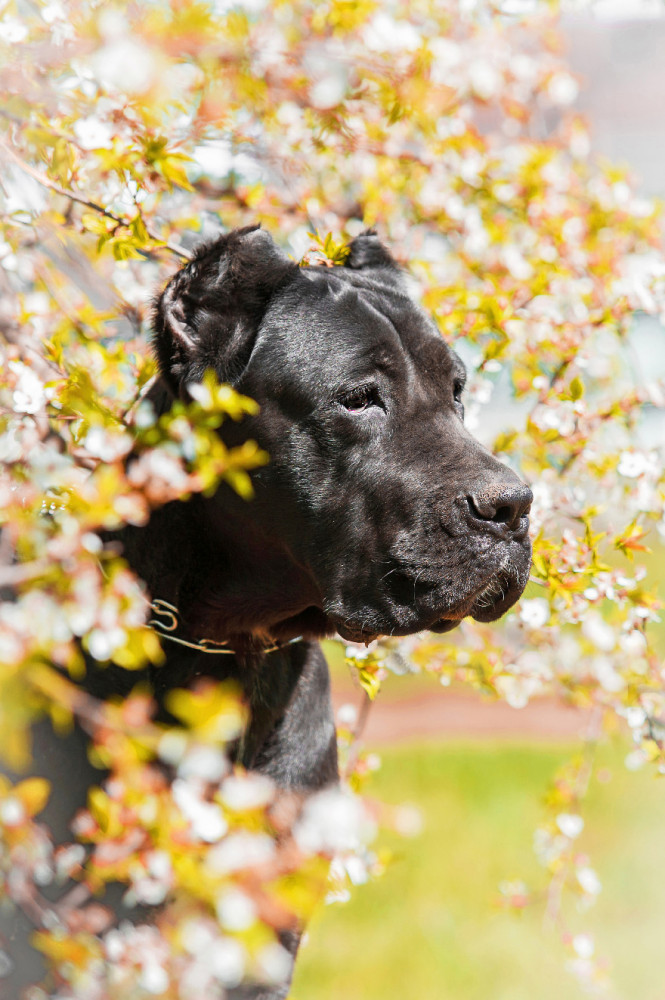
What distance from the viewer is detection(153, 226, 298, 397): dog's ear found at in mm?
2500

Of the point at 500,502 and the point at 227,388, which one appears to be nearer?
the point at 227,388

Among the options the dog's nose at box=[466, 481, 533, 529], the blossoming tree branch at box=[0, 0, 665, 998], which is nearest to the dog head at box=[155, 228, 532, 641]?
the dog's nose at box=[466, 481, 533, 529]

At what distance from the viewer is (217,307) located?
2.57 meters

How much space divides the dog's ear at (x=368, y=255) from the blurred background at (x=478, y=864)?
1626 mm

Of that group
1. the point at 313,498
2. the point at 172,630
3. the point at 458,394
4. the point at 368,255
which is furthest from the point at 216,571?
the point at 368,255

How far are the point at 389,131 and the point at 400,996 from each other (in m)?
3.68

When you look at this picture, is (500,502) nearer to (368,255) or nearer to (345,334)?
→ (345,334)

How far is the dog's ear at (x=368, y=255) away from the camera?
9.86 ft

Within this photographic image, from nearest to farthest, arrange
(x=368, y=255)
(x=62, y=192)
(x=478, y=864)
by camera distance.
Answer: (x=62, y=192) → (x=368, y=255) → (x=478, y=864)

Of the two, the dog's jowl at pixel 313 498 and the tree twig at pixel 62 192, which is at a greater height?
the tree twig at pixel 62 192

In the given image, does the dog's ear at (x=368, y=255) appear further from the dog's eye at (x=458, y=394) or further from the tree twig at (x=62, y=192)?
the tree twig at (x=62, y=192)

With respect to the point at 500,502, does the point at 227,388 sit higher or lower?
higher

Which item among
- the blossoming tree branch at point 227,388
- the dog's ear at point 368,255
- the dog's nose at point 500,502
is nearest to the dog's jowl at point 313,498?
the dog's nose at point 500,502

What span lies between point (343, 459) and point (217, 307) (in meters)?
0.53
